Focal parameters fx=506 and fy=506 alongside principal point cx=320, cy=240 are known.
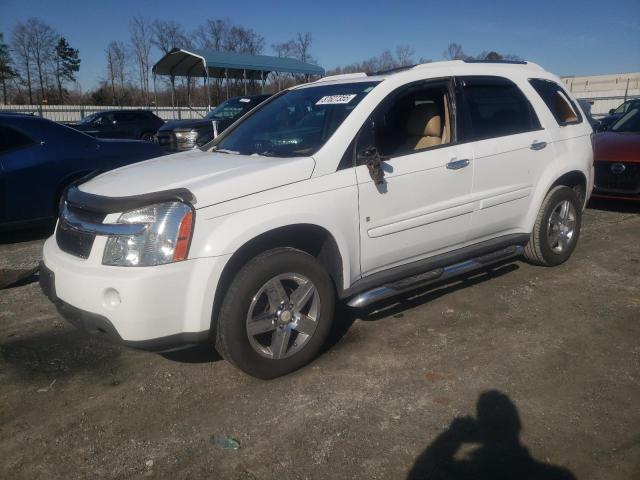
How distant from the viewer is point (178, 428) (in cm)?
271

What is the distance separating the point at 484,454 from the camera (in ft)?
7.98

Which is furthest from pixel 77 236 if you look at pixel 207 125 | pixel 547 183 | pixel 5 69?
pixel 5 69

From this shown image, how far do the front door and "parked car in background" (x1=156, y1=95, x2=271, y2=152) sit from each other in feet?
20.8

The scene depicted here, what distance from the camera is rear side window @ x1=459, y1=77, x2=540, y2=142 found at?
13.3 feet

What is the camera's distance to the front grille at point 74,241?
9.44 feet

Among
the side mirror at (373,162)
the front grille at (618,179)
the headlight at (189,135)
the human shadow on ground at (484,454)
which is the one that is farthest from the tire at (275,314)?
the headlight at (189,135)

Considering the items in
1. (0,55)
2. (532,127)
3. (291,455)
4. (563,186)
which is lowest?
(291,455)

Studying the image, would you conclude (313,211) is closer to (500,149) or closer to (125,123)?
(500,149)

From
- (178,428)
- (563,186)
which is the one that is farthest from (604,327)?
(178,428)

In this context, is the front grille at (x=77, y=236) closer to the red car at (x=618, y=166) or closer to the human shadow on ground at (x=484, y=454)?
the human shadow on ground at (x=484, y=454)

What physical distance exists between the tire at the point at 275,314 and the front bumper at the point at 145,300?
0.15 meters

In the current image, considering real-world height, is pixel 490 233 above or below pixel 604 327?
above

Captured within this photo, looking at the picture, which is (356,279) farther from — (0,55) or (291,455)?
(0,55)

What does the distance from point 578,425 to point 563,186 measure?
9.06 feet
